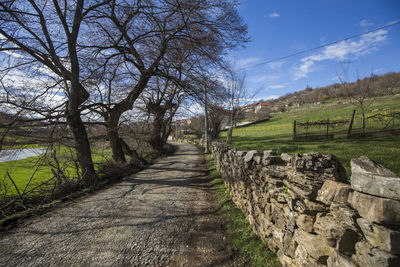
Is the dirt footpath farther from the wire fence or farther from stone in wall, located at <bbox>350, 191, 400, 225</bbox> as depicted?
the wire fence

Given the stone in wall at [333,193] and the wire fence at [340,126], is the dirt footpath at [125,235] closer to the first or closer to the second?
the stone in wall at [333,193]

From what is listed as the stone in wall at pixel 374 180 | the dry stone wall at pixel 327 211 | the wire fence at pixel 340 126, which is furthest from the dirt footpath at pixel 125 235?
the wire fence at pixel 340 126

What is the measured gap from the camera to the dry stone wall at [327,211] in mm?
1168

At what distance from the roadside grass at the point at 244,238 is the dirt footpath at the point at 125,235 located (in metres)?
0.19

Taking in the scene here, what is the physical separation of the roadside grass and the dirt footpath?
191 mm

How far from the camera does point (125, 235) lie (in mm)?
3271

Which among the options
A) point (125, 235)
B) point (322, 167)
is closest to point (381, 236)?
point (322, 167)

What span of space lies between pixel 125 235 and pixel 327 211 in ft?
11.1

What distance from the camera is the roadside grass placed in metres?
2.54

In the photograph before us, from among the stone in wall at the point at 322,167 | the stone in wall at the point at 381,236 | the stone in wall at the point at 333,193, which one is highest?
the stone in wall at the point at 322,167

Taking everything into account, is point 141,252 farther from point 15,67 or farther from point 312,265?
point 15,67

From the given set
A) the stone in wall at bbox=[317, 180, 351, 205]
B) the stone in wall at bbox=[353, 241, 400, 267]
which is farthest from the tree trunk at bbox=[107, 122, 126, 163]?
the stone in wall at bbox=[353, 241, 400, 267]

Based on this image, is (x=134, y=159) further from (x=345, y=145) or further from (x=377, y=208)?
(x=377, y=208)

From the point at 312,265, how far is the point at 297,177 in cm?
90
